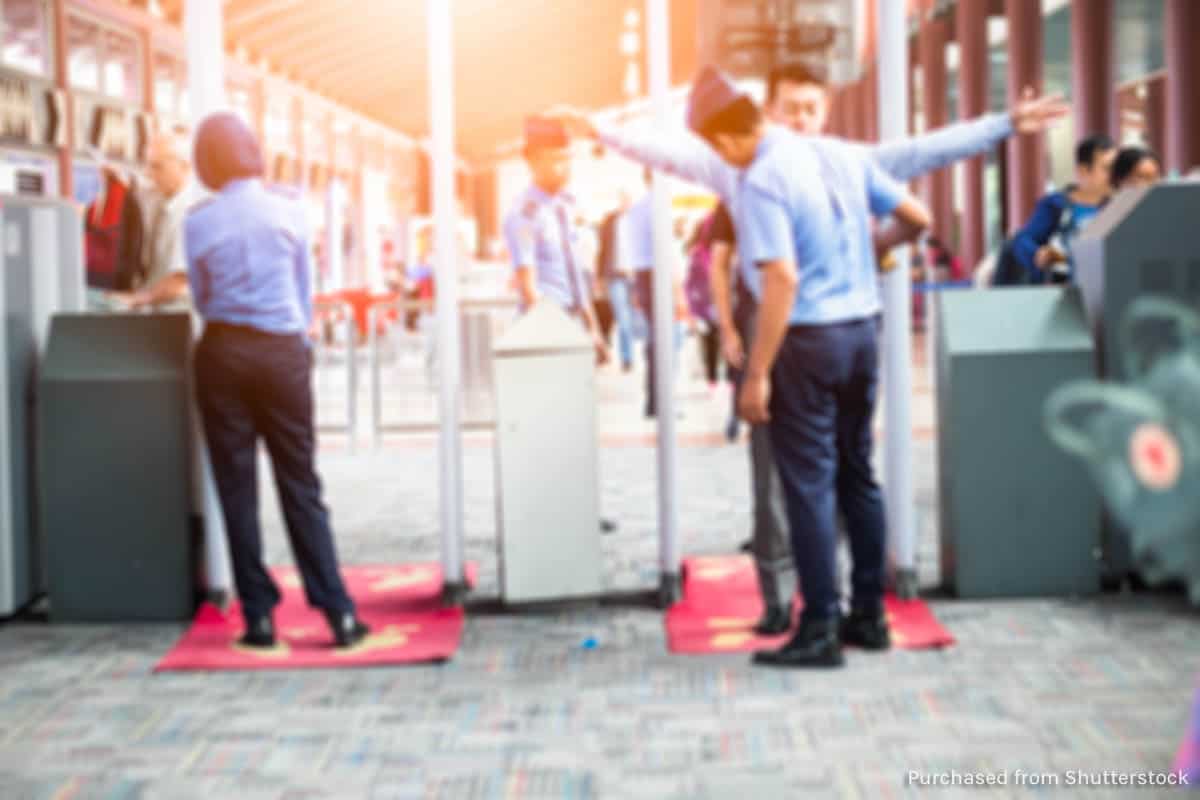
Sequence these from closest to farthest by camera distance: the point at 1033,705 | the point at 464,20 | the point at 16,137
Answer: the point at 1033,705 < the point at 16,137 < the point at 464,20

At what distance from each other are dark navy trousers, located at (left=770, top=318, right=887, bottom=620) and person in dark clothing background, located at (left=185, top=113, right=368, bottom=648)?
1.23 m

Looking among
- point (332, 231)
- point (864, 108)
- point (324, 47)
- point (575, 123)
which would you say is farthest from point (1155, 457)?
point (864, 108)

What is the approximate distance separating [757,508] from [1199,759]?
3.08 meters

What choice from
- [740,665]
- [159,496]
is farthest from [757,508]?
[159,496]

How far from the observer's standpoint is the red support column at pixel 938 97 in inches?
875

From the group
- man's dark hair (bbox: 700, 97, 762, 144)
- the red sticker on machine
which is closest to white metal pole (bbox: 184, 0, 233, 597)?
man's dark hair (bbox: 700, 97, 762, 144)

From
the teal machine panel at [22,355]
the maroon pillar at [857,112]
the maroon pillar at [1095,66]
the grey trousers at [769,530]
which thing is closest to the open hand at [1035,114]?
the grey trousers at [769,530]

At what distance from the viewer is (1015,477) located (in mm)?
4199

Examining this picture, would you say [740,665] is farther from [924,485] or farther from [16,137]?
[16,137]

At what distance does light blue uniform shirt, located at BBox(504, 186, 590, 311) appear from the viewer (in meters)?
5.27

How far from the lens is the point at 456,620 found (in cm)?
421

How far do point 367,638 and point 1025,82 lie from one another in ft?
49.5

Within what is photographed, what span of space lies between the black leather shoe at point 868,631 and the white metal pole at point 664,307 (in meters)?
0.71

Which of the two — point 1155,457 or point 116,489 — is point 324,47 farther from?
point 1155,457
